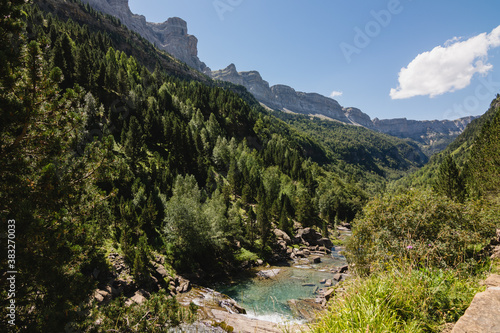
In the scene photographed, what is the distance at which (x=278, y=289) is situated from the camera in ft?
107

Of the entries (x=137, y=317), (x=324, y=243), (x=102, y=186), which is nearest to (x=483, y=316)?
(x=137, y=317)

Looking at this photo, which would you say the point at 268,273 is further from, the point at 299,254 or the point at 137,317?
the point at 137,317

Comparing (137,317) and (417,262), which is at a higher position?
(417,262)

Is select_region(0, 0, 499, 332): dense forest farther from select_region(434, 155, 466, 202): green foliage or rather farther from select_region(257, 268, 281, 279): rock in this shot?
select_region(257, 268, 281, 279): rock

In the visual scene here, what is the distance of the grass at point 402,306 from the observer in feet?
18.1

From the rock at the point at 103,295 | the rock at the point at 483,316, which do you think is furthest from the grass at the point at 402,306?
the rock at the point at 103,295

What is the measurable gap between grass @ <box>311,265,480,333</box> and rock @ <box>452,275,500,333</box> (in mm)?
1044

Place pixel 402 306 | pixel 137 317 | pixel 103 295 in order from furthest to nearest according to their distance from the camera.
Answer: pixel 103 295
pixel 137 317
pixel 402 306

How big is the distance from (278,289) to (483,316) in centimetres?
3173

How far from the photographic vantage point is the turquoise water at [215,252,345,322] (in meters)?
25.2

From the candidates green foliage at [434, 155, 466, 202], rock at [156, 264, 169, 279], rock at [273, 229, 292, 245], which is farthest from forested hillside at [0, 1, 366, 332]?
green foliage at [434, 155, 466, 202]

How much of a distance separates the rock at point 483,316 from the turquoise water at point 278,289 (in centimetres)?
2031

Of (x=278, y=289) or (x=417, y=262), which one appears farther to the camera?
(x=278, y=289)

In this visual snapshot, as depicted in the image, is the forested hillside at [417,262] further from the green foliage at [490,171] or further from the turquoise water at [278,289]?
the turquoise water at [278,289]
